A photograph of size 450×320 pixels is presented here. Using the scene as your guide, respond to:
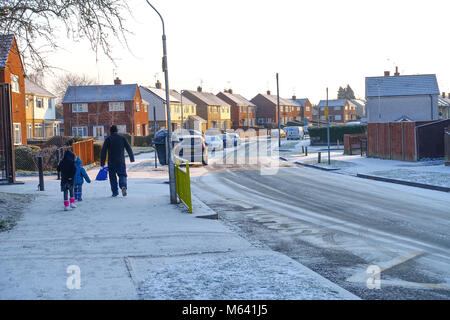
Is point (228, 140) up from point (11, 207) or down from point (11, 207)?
up

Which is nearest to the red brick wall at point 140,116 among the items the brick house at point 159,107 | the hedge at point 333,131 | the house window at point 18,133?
the brick house at point 159,107

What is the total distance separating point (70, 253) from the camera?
7582 mm

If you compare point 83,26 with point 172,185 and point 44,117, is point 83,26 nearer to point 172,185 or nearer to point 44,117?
point 172,185

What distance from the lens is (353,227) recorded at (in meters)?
10.5

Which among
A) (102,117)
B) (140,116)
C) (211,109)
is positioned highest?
(211,109)

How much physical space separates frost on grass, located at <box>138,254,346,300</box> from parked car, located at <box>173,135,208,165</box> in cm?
2038

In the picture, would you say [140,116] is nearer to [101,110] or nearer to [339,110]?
[101,110]

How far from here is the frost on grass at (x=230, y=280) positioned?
18.5 ft

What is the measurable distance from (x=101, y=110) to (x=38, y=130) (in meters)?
11.7

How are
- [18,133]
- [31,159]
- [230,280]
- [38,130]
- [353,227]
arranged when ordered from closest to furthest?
1. [230,280]
2. [353,227]
3. [31,159]
4. [18,133]
5. [38,130]

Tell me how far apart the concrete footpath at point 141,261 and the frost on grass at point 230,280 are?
0.4 inches

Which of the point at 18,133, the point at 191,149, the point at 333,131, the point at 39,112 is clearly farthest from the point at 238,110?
the point at 191,149

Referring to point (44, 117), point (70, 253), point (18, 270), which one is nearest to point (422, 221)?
point (70, 253)
